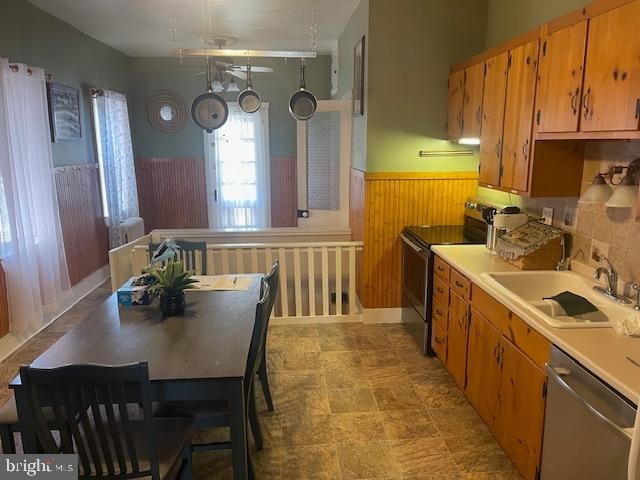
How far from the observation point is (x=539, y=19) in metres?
2.82

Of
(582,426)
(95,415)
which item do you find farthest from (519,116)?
(95,415)

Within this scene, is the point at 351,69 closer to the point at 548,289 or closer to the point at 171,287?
the point at 548,289

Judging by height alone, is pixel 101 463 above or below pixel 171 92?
below

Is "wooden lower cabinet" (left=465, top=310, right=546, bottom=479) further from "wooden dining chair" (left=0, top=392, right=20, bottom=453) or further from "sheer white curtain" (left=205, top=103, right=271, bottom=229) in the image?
"sheer white curtain" (left=205, top=103, right=271, bottom=229)

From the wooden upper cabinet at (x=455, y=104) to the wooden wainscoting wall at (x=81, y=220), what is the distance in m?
3.54

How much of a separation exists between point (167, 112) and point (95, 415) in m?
5.55

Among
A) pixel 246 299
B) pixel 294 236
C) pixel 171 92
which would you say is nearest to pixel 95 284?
pixel 294 236

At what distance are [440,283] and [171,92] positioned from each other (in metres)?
4.85

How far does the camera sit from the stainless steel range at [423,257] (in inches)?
129

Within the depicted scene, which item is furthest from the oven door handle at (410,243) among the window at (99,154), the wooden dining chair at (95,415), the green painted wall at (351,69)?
the window at (99,154)

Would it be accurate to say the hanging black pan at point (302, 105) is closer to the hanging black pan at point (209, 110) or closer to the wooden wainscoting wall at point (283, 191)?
the hanging black pan at point (209, 110)

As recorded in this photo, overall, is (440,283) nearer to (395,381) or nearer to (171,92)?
(395,381)

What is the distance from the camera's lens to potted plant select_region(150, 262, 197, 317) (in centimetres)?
224

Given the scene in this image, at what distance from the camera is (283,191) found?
6590 mm
